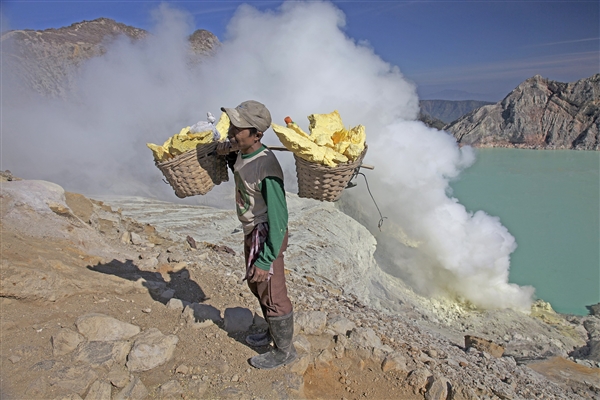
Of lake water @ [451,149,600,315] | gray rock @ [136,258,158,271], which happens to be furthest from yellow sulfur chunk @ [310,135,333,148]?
lake water @ [451,149,600,315]

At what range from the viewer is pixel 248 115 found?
1912mm

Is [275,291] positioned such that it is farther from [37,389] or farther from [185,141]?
[37,389]

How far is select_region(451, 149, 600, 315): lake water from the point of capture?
11.5 meters

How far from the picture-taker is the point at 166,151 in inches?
97.6

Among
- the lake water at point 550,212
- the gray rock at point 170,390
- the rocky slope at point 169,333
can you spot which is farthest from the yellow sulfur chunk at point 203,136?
the lake water at point 550,212

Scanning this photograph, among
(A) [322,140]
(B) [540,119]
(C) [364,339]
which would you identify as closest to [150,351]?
A: (C) [364,339]

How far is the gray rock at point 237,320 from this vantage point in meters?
2.69

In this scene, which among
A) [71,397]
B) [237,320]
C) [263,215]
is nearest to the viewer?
[71,397]

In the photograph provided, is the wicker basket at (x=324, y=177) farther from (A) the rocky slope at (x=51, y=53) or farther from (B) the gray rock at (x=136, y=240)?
(A) the rocky slope at (x=51, y=53)

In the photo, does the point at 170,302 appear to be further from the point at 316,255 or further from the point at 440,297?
the point at 440,297

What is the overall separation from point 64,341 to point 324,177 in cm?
167

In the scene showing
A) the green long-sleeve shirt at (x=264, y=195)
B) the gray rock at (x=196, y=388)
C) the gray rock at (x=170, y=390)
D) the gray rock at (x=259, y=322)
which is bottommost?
the gray rock at (x=170, y=390)

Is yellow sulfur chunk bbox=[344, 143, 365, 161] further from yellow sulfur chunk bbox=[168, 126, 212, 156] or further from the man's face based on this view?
yellow sulfur chunk bbox=[168, 126, 212, 156]

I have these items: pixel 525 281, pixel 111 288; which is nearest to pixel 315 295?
pixel 111 288
